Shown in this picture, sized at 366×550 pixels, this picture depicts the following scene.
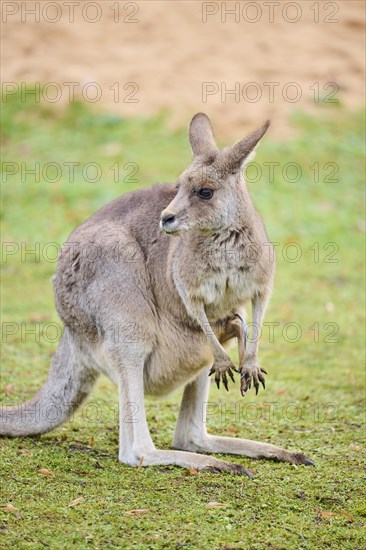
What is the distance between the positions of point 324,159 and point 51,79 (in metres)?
4.46

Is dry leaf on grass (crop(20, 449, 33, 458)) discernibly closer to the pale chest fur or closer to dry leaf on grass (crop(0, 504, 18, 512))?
dry leaf on grass (crop(0, 504, 18, 512))

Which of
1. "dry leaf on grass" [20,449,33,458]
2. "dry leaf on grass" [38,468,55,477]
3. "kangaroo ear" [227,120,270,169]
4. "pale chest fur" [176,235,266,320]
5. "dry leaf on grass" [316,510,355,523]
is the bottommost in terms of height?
"dry leaf on grass" [316,510,355,523]

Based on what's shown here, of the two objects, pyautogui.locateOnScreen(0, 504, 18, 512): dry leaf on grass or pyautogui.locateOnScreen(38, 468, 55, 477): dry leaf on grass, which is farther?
pyautogui.locateOnScreen(38, 468, 55, 477): dry leaf on grass

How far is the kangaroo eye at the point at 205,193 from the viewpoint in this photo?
4.94 metres

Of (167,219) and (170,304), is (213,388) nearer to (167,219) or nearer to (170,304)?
(170,304)

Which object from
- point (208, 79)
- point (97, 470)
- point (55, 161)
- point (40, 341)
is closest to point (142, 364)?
point (97, 470)

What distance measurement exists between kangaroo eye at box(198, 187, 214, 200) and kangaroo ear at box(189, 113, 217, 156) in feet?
0.80

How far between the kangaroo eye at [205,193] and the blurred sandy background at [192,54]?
8356 millimetres

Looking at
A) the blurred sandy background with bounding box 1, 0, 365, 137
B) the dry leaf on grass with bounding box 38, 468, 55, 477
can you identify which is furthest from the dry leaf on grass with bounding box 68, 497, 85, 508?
the blurred sandy background with bounding box 1, 0, 365, 137

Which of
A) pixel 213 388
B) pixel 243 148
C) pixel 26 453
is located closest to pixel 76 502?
pixel 26 453

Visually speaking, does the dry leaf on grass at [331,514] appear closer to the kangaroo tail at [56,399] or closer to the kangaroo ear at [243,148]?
the kangaroo tail at [56,399]

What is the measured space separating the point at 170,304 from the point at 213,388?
209cm

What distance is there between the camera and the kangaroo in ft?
16.3

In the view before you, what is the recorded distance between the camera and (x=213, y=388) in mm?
7184
